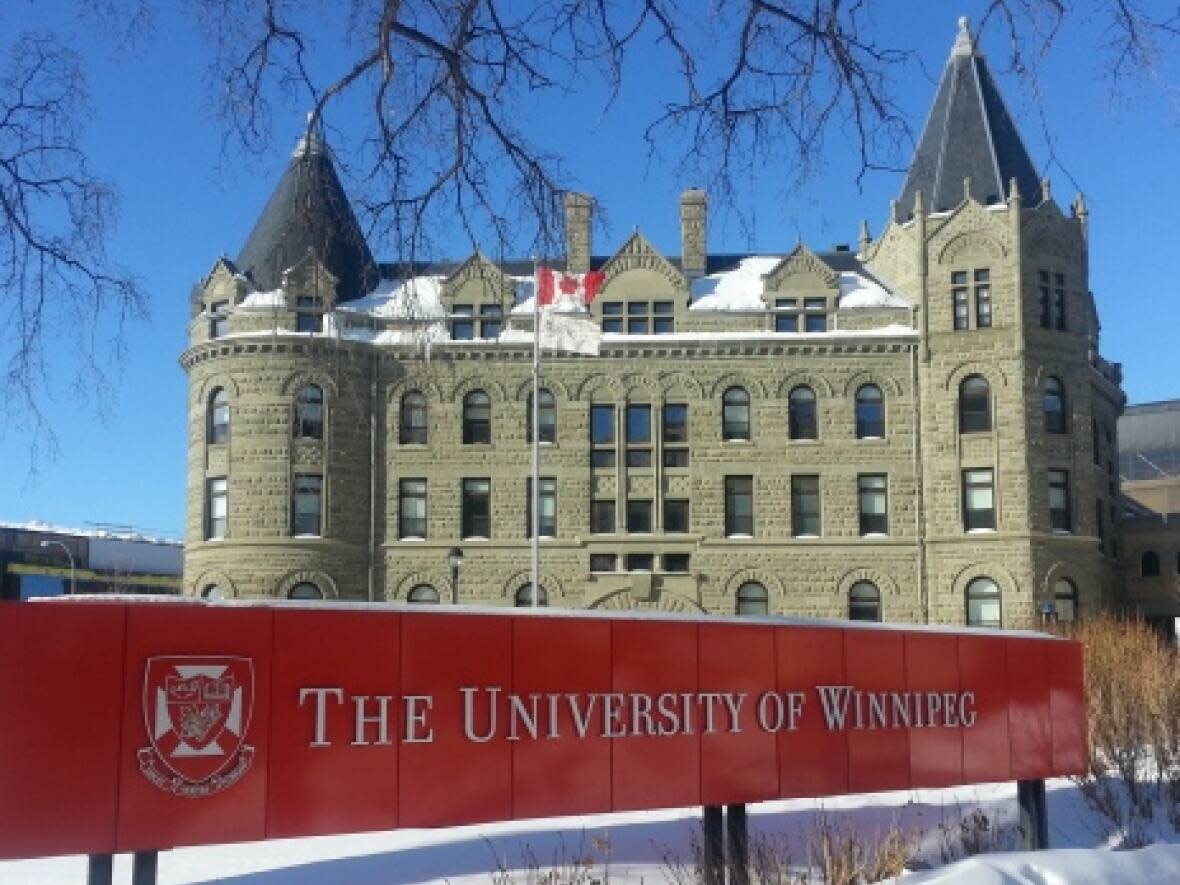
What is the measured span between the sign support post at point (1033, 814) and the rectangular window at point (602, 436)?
28.9 m

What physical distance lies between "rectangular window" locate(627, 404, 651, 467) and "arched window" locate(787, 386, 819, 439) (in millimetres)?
4385

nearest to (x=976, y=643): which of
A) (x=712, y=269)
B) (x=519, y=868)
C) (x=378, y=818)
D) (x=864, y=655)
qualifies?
(x=864, y=655)

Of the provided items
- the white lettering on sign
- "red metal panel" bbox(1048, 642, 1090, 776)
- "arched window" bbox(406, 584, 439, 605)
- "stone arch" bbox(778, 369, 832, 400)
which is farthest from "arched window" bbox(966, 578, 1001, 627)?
the white lettering on sign

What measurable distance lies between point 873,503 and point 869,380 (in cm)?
384

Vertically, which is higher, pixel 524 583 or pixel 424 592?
pixel 524 583

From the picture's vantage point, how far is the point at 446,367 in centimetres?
4403

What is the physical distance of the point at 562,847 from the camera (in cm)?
1425

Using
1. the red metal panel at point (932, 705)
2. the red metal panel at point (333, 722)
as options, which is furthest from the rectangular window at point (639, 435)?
the red metal panel at point (333, 722)

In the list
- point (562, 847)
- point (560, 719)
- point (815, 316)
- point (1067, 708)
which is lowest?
point (562, 847)

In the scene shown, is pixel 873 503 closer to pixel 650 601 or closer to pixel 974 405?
pixel 974 405

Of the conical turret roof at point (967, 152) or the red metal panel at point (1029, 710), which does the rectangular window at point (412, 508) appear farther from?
the red metal panel at point (1029, 710)

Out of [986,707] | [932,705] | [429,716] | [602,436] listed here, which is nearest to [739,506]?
[602,436]

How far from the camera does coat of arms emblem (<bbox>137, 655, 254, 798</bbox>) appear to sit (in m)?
9.84

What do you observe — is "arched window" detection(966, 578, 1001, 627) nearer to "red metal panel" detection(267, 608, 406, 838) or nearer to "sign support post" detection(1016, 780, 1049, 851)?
"sign support post" detection(1016, 780, 1049, 851)
